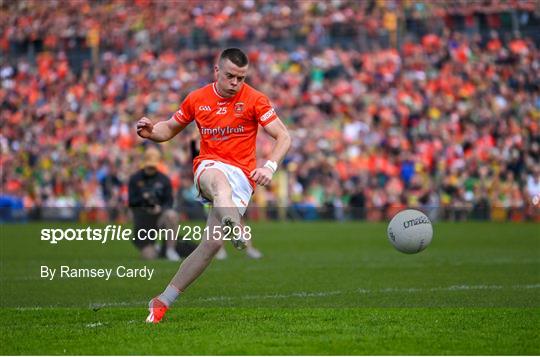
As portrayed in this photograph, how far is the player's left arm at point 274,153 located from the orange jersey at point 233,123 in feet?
0.24

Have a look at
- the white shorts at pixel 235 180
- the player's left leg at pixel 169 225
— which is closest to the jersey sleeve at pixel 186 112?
Result: the white shorts at pixel 235 180

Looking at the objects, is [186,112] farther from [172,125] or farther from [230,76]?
[230,76]

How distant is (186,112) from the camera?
383 inches

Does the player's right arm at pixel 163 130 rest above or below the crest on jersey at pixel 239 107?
below

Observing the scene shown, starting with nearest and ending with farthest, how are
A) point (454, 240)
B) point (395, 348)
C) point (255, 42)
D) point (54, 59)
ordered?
point (395, 348) → point (454, 240) → point (255, 42) → point (54, 59)

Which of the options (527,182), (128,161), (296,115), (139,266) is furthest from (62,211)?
(139,266)

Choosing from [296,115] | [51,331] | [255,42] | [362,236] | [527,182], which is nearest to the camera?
[51,331]

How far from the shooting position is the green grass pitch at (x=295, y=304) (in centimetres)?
796

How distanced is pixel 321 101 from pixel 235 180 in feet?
79.2

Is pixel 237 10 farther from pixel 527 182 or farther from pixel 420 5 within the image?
pixel 527 182

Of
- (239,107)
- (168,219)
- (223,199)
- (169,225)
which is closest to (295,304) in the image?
(223,199)

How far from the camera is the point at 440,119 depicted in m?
31.0

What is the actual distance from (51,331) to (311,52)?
26548 millimetres

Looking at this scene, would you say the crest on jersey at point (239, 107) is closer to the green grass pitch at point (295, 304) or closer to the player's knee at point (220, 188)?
the player's knee at point (220, 188)
